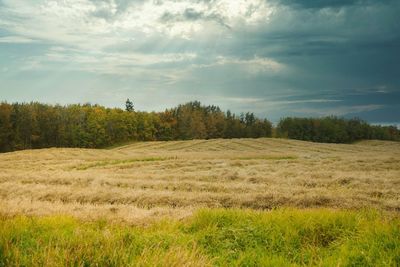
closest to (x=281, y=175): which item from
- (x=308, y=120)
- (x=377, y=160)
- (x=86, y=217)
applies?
(x=377, y=160)

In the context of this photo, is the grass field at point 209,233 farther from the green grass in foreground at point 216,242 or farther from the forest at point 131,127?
the forest at point 131,127

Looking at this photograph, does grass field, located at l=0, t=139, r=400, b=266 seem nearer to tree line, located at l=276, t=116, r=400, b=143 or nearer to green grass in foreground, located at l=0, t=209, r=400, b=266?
green grass in foreground, located at l=0, t=209, r=400, b=266

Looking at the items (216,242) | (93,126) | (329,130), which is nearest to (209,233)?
(216,242)

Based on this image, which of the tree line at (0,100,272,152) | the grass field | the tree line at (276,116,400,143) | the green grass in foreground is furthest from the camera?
the tree line at (276,116,400,143)

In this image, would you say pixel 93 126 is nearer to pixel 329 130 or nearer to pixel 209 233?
pixel 329 130

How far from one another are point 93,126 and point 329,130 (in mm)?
64248

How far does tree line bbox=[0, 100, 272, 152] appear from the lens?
8169cm

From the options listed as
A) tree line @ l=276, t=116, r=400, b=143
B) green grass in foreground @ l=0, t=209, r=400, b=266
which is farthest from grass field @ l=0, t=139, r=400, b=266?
tree line @ l=276, t=116, r=400, b=143

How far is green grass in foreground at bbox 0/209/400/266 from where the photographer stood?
5375 mm

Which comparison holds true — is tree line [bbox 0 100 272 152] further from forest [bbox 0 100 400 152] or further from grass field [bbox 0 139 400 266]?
grass field [bbox 0 139 400 266]

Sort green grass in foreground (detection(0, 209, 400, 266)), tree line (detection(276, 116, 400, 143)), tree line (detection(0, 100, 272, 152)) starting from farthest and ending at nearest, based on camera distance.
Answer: tree line (detection(276, 116, 400, 143)) < tree line (detection(0, 100, 272, 152)) < green grass in foreground (detection(0, 209, 400, 266))

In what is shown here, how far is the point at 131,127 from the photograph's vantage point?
309 ft

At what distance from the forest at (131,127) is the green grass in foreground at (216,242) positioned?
78763mm

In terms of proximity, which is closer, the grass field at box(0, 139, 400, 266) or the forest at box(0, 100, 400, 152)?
the grass field at box(0, 139, 400, 266)
